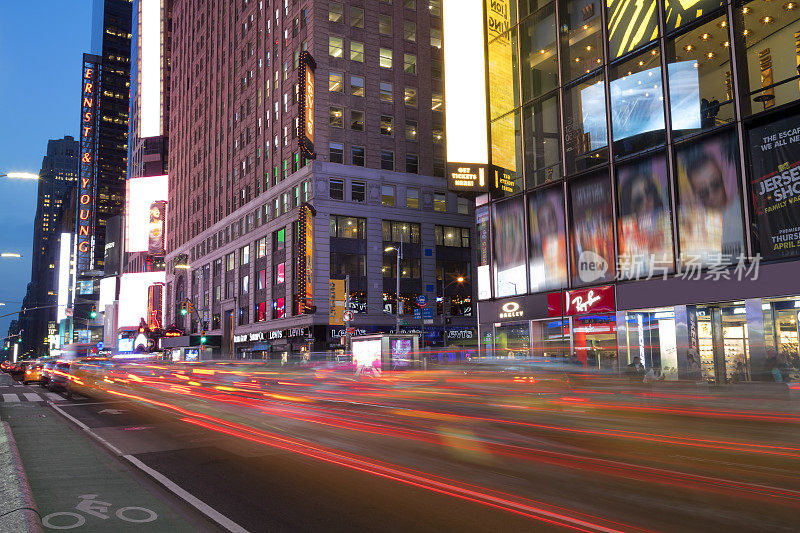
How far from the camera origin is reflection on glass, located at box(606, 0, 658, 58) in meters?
30.9

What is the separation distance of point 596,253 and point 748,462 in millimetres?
21513

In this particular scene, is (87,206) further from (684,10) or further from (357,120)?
(684,10)

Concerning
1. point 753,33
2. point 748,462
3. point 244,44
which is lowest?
point 748,462

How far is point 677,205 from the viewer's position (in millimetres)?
28922

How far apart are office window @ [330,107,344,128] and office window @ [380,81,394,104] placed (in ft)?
16.1

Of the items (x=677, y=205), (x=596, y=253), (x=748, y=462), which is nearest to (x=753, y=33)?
(x=677, y=205)

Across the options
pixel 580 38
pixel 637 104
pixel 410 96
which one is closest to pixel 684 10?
pixel 637 104

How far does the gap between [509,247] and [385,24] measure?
37718mm

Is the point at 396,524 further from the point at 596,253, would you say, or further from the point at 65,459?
the point at 596,253

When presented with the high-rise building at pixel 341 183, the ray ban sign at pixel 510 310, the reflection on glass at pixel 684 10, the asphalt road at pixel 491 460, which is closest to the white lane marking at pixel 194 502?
the asphalt road at pixel 491 460

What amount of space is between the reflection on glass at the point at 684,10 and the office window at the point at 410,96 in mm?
38125

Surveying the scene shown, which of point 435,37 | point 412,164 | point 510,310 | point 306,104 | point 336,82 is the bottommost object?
point 510,310

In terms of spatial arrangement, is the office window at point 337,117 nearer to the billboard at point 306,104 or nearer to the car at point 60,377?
the billboard at point 306,104

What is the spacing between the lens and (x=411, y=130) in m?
66.2
